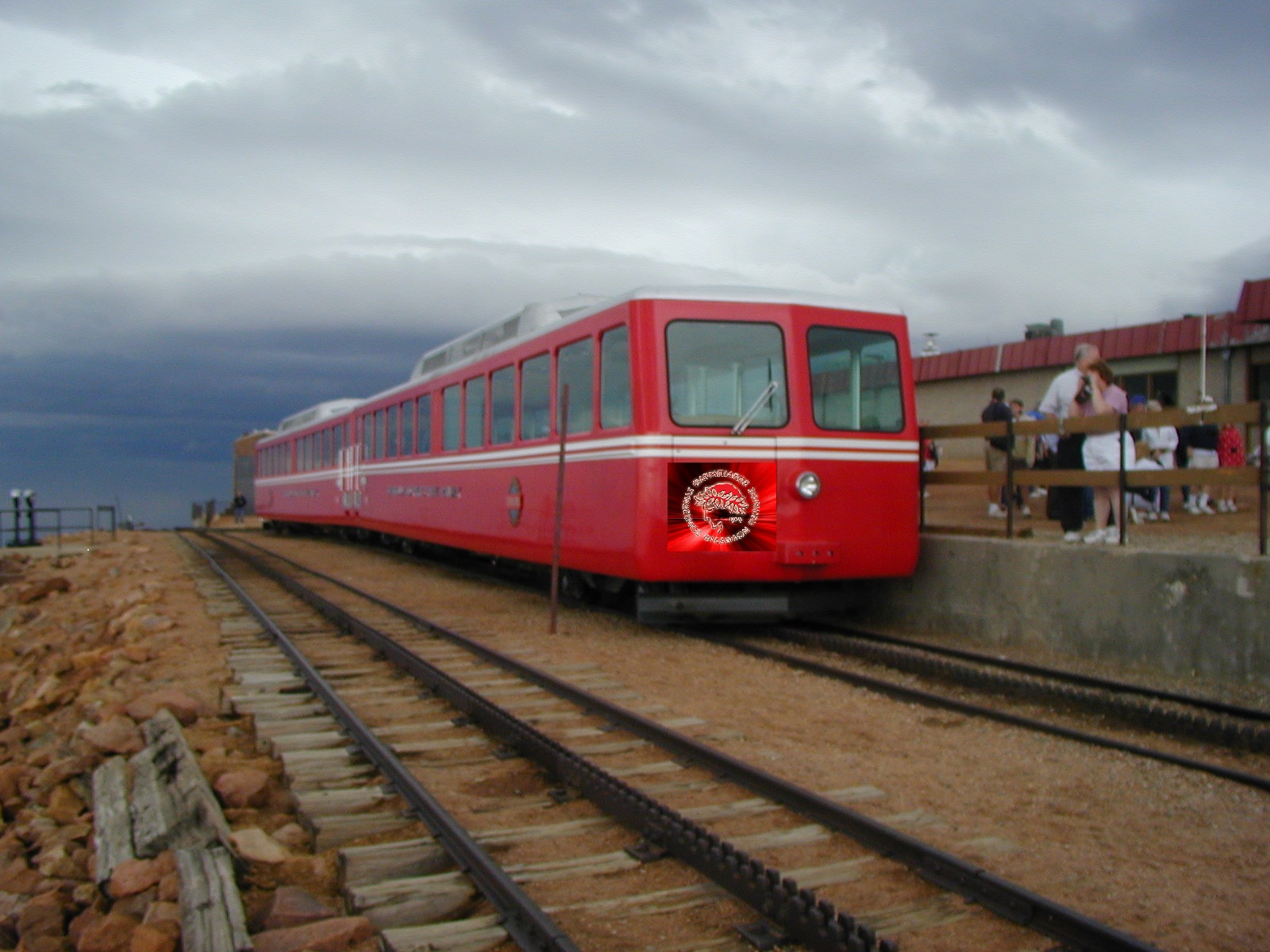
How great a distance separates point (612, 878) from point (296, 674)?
4813 mm

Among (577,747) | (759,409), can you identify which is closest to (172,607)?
(759,409)

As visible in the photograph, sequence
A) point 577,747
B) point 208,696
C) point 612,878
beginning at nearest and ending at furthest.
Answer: point 612,878, point 577,747, point 208,696

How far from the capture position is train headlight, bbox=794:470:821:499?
363 inches

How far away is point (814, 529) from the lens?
9.27 meters

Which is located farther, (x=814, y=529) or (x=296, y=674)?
(x=814, y=529)

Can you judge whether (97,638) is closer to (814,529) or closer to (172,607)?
(172,607)

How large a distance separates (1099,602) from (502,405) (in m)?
6.75

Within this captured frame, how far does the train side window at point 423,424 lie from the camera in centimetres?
1612

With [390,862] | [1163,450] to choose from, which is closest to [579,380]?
[390,862]

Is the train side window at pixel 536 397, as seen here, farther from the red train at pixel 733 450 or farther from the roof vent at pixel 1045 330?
the roof vent at pixel 1045 330

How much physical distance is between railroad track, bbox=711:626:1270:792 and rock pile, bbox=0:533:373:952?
3.85 metres

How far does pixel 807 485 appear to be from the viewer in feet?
30.3

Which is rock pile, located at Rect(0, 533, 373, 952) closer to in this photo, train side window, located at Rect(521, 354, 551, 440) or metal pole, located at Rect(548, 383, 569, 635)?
metal pole, located at Rect(548, 383, 569, 635)

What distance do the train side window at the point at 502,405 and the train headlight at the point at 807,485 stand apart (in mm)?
4016
